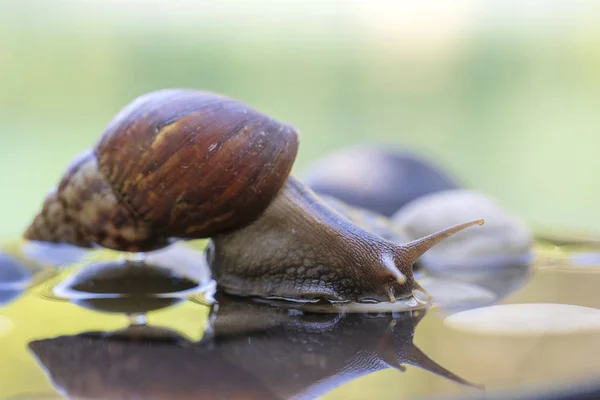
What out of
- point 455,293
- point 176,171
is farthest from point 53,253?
point 455,293

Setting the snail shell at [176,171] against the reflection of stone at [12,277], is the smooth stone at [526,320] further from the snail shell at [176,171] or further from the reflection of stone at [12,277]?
the reflection of stone at [12,277]

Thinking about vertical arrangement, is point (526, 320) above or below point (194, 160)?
below

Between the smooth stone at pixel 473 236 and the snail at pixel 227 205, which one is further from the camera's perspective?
the smooth stone at pixel 473 236

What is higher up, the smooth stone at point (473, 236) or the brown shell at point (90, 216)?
the brown shell at point (90, 216)

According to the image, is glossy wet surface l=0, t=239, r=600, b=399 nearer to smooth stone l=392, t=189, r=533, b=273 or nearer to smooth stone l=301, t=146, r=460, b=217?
smooth stone l=392, t=189, r=533, b=273

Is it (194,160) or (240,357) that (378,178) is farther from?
(240,357)

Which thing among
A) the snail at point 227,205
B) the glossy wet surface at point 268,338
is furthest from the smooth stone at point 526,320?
the snail at point 227,205

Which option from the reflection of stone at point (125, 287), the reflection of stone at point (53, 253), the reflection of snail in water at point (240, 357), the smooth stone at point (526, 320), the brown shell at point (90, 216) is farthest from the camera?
the reflection of stone at point (53, 253)
